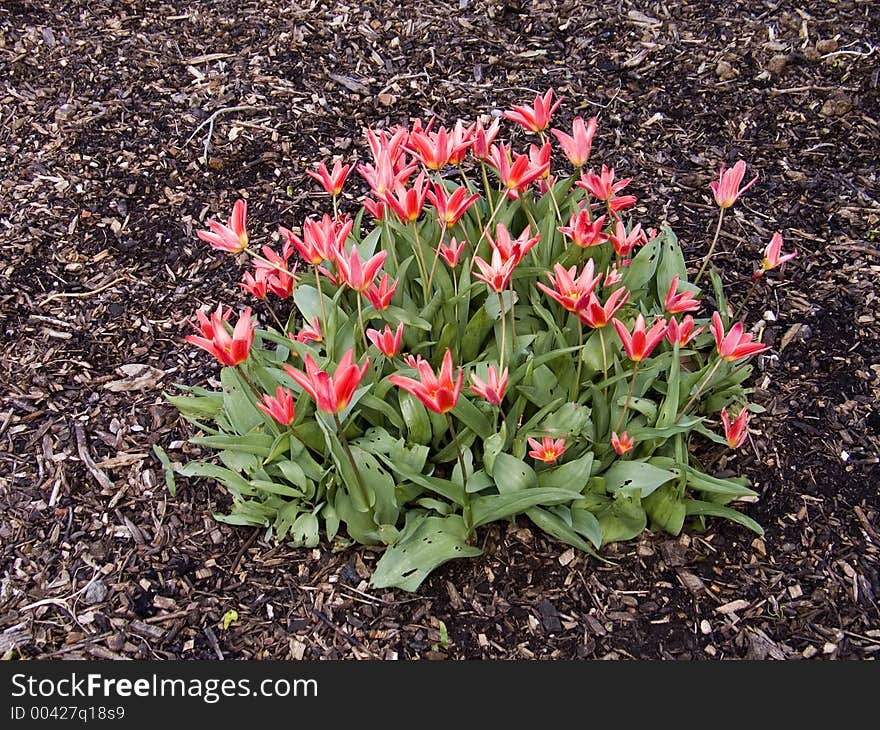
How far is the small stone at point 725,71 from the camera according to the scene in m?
4.11

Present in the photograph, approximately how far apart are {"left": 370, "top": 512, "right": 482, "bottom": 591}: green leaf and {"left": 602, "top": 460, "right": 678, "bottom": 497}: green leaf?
0.42 m

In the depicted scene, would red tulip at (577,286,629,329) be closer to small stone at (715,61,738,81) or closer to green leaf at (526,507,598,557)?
green leaf at (526,507,598,557)

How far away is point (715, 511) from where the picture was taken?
247 cm

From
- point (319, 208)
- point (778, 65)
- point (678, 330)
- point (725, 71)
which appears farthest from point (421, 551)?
point (778, 65)

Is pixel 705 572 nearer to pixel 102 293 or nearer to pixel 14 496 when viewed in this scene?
pixel 14 496

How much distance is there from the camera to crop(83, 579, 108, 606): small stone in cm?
249

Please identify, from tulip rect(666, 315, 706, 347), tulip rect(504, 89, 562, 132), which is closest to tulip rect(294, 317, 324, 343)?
tulip rect(504, 89, 562, 132)

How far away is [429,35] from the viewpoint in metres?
4.41

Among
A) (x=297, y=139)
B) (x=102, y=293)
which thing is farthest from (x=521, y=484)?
(x=297, y=139)

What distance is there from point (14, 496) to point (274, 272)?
1.09 metres

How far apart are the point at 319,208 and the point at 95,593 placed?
5.87ft

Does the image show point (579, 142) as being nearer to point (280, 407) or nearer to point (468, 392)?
point (468, 392)

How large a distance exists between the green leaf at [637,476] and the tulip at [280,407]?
89 centimetres

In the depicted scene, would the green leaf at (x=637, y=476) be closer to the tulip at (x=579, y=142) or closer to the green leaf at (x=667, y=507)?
the green leaf at (x=667, y=507)
